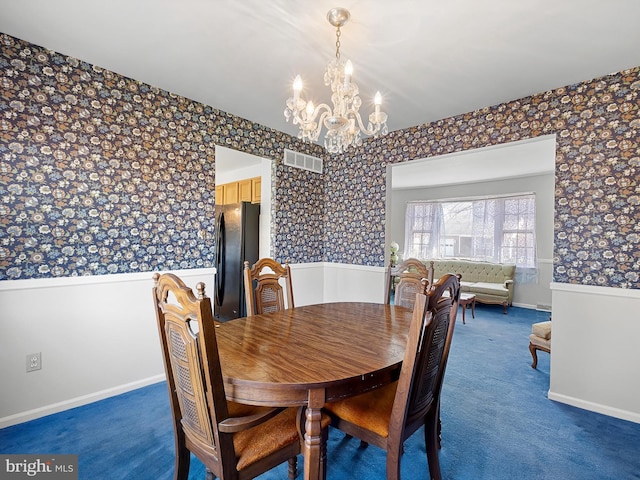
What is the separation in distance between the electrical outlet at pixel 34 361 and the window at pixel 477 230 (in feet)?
23.6

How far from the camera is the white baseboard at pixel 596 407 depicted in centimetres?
230

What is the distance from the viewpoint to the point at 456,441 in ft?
6.59

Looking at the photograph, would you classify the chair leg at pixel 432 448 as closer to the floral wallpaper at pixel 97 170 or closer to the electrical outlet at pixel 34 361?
the floral wallpaper at pixel 97 170

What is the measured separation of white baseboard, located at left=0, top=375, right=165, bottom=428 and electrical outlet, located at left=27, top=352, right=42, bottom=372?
11.4 inches

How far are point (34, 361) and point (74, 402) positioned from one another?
1.41ft

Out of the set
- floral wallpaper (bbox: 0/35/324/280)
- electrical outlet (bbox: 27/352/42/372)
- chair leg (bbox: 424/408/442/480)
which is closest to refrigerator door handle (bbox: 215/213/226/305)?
floral wallpaper (bbox: 0/35/324/280)

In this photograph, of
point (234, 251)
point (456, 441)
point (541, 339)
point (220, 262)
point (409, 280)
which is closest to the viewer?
point (456, 441)

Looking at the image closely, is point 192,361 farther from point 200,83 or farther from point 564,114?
point 564,114

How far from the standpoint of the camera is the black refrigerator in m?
4.06

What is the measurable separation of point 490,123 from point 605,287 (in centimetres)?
173

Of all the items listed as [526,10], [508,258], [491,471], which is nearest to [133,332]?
[491,471]

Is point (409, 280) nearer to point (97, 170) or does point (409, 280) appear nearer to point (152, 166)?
point (152, 166)

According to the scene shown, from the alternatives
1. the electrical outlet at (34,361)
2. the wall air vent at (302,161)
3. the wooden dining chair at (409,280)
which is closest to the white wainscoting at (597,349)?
the wooden dining chair at (409,280)

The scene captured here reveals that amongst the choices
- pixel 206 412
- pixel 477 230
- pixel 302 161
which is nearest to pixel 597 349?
pixel 206 412
